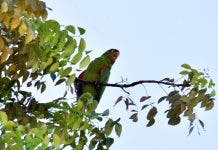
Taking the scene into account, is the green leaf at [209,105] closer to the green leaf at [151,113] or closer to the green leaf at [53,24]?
the green leaf at [151,113]

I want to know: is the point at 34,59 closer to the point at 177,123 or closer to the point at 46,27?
the point at 46,27

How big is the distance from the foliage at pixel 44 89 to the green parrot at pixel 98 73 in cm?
19

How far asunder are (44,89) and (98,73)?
52cm

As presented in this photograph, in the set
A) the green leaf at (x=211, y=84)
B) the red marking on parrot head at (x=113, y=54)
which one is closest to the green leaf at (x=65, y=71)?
the green leaf at (x=211, y=84)

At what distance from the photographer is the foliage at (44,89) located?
121 centimetres

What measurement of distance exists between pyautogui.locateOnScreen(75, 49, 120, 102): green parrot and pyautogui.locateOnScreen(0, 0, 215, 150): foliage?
0.64 ft

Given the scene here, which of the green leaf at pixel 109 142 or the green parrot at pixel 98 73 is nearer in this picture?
the green leaf at pixel 109 142

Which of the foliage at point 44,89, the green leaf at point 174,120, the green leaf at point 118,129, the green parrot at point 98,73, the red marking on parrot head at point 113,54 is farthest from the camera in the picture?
the red marking on parrot head at point 113,54

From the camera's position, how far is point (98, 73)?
2.34 meters

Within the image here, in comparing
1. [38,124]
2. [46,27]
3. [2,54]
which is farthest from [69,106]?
[2,54]

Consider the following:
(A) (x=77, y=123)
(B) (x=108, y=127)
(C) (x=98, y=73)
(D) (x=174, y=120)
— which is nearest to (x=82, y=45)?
→ (A) (x=77, y=123)

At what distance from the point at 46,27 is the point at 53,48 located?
0.24 ft

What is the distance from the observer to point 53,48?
1451 millimetres

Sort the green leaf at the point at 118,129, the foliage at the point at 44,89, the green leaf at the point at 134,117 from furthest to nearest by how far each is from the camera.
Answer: the green leaf at the point at 134,117, the green leaf at the point at 118,129, the foliage at the point at 44,89
